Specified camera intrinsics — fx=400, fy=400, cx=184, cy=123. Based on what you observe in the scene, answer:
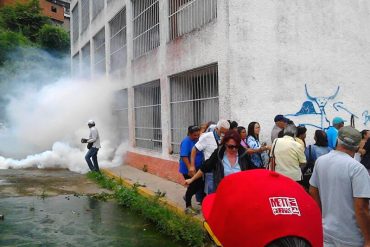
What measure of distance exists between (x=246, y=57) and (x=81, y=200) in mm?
4447

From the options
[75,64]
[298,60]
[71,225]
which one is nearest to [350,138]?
[71,225]

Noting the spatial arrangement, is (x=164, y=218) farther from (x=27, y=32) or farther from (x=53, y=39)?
(x=27, y=32)

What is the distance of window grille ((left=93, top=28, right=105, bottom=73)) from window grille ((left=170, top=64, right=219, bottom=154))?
803 cm

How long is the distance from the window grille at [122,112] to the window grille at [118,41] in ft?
3.52

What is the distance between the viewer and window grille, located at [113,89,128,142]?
1430 centimetres

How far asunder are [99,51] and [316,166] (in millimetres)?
16342

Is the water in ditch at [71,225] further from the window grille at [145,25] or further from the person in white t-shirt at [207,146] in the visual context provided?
the window grille at [145,25]

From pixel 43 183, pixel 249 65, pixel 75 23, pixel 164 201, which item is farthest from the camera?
pixel 75 23

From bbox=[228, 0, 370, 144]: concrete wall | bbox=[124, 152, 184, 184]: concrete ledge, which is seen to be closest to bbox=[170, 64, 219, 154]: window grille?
bbox=[124, 152, 184, 184]: concrete ledge

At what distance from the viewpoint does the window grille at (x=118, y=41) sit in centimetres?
1436

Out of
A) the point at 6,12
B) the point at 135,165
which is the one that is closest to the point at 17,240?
the point at 135,165

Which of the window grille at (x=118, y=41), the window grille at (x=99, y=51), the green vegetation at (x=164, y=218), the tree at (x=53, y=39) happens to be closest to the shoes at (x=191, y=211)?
the green vegetation at (x=164, y=218)

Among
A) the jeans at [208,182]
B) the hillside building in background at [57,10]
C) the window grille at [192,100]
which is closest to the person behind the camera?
the jeans at [208,182]

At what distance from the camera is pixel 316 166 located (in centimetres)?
335
